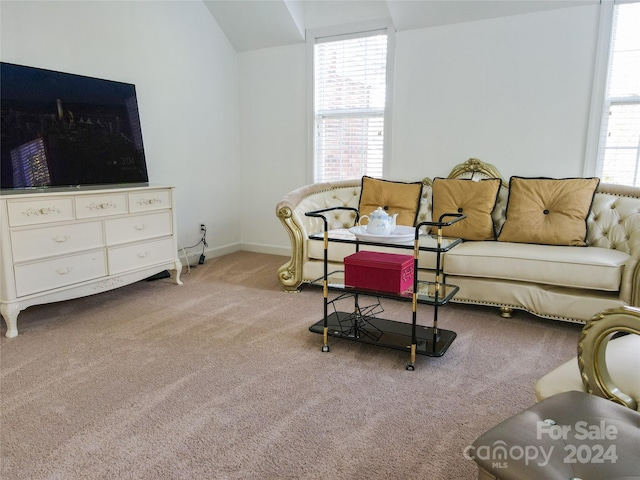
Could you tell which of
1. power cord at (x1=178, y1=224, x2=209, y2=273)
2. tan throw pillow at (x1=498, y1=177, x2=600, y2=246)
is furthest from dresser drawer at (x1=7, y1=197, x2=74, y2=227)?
tan throw pillow at (x1=498, y1=177, x2=600, y2=246)

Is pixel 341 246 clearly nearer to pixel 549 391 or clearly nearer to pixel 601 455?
pixel 549 391

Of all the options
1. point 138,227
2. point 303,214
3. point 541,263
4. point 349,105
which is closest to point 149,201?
point 138,227

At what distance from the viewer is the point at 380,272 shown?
235 centimetres

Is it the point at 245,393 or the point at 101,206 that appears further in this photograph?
the point at 101,206

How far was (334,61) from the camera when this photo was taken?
4.61 meters

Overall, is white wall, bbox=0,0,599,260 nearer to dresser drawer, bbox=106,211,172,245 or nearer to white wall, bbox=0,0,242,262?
white wall, bbox=0,0,242,262

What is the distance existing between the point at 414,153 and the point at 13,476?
3.71m

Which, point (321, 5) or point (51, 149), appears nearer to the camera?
point (51, 149)

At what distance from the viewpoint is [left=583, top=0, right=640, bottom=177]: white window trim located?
3441 mm

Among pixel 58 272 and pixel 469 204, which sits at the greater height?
pixel 469 204

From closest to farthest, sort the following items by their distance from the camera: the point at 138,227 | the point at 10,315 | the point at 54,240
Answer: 1. the point at 10,315
2. the point at 54,240
3. the point at 138,227

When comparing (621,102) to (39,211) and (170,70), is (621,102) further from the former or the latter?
(39,211)

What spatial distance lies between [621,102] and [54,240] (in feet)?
13.7

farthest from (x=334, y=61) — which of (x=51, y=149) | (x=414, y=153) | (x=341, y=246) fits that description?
(x=51, y=149)
